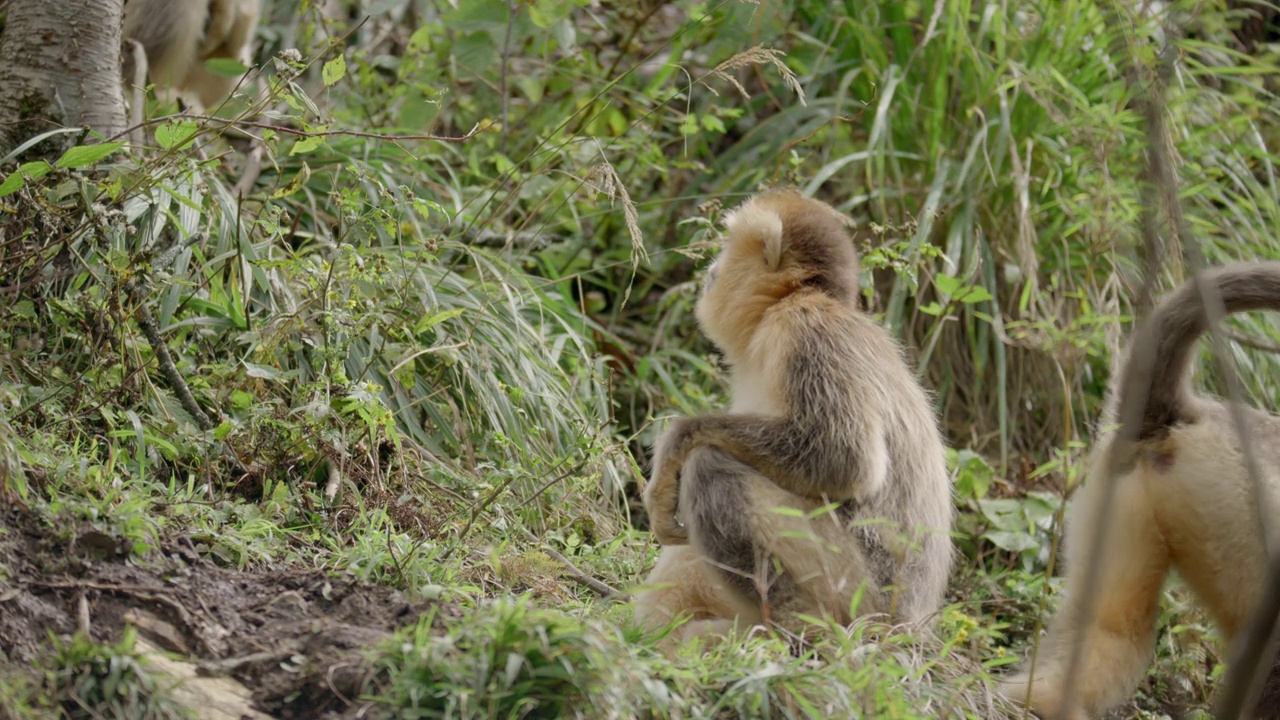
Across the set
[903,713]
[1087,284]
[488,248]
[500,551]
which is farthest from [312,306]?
[1087,284]

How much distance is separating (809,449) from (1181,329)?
1153 mm

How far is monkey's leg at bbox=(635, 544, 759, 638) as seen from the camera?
11.4 feet

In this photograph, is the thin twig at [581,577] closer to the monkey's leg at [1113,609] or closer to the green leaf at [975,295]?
the monkey's leg at [1113,609]

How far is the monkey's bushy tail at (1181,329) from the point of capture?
3.59m

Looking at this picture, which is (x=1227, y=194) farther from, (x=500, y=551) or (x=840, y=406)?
(x=500, y=551)

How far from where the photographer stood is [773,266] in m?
3.93

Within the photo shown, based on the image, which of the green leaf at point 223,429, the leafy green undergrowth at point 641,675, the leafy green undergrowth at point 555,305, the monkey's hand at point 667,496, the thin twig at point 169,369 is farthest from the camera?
the thin twig at point 169,369

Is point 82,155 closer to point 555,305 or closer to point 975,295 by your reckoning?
point 555,305

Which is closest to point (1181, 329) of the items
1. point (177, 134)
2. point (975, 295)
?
point (975, 295)

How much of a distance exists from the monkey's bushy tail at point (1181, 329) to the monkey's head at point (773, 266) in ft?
2.97

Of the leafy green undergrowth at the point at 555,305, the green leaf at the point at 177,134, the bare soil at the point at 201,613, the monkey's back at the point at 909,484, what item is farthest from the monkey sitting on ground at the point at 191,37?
the monkey's back at the point at 909,484

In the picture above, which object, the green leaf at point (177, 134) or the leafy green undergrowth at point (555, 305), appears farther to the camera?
the green leaf at point (177, 134)

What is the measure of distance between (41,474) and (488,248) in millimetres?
2997

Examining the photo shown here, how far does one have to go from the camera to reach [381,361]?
4594 millimetres
